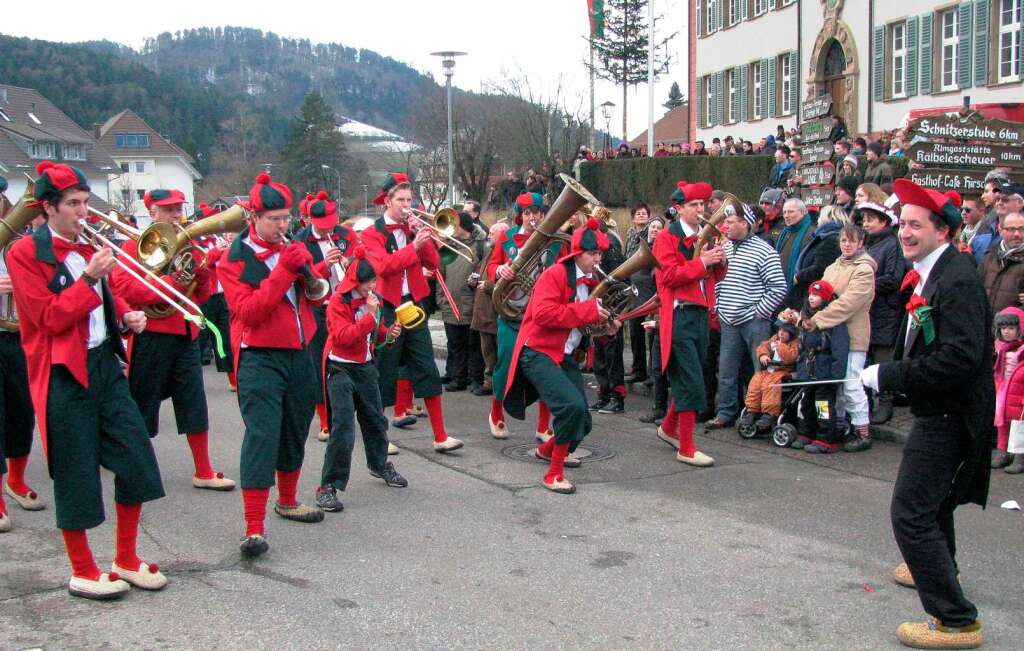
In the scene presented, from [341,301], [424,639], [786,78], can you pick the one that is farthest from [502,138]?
[424,639]

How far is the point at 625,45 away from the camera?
55406mm

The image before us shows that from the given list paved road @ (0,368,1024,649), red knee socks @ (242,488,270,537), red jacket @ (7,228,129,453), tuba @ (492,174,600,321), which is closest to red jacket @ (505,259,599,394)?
tuba @ (492,174,600,321)

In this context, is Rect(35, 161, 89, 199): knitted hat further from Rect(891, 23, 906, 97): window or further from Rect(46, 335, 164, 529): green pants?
Rect(891, 23, 906, 97): window

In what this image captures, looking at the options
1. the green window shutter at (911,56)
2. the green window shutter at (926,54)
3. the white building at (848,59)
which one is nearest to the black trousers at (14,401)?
the white building at (848,59)

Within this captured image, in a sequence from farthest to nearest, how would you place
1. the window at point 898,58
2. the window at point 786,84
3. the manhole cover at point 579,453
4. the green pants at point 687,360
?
the window at point 786,84 < the window at point 898,58 < the manhole cover at point 579,453 < the green pants at point 687,360

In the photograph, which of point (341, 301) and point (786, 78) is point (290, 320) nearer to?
point (341, 301)

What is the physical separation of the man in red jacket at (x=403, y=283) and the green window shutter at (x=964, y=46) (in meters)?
18.0

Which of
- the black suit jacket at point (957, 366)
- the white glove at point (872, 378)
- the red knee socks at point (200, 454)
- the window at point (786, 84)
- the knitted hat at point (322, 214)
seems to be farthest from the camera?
the window at point (786, 84)

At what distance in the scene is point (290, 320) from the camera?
6.03m

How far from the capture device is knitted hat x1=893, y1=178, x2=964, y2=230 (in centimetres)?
456

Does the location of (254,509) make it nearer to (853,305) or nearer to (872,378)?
(872,378)

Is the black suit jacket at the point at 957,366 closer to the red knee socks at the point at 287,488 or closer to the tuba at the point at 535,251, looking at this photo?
the tuba at the point at 535,251

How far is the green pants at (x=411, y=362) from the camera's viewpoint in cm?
841

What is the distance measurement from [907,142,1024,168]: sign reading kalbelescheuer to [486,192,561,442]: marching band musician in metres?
3.66
